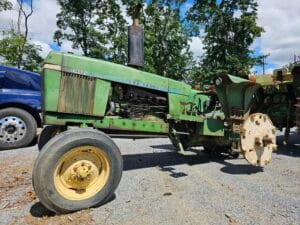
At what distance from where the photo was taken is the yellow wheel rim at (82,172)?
3.53 meters

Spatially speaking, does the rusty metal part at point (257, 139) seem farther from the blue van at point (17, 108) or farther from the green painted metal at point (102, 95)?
the blue van at point (17, 108)

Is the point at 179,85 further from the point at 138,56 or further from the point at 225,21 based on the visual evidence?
the point at 225,21

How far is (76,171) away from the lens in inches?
142

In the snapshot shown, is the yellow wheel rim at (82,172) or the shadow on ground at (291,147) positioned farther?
the shadow on ground at (291,147)

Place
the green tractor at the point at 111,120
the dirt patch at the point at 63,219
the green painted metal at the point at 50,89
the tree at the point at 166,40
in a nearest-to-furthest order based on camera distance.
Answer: the dirt patch at the point at 63,219 → the green tractor at the point at 111,120 → the green painted metal at the point at 50,89 → the tree at the point at 166,40

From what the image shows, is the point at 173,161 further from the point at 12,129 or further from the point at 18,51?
the point at 18,51

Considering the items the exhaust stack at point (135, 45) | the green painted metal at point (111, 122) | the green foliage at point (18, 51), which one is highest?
the green foliage at point (18, 51)

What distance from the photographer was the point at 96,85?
13.9 feet

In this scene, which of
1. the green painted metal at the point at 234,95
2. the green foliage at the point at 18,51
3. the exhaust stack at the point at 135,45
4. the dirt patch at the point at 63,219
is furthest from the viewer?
the green foliage at the point at 18,51

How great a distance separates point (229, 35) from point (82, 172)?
2038 cm

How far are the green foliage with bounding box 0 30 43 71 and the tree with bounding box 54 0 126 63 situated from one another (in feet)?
11.0

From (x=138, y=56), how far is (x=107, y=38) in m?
19.4

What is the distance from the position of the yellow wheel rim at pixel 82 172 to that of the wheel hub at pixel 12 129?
434 centimetres

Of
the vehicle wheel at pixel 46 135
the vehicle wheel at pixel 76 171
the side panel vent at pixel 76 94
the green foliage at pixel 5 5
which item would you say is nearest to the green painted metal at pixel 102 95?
the side panel vent at pixel 76 94
